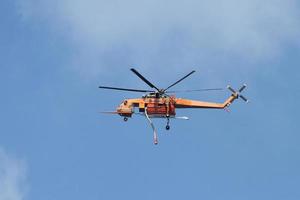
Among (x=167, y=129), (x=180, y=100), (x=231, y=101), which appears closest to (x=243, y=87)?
(x=231, y=101)

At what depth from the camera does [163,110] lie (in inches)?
4085

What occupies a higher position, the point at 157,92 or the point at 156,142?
the point at 157,92

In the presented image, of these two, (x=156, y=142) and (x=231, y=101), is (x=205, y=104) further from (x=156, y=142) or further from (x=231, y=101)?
(x=156, y=142)

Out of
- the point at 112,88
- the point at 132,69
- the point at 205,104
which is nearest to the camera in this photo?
the point at 132,69

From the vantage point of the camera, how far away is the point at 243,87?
366ft

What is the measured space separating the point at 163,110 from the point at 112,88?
8790 mm

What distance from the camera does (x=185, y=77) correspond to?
99.4m

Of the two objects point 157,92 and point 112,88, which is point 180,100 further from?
point 112,88

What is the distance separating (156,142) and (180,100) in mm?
12619

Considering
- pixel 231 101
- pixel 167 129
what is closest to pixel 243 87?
pixel 231 101

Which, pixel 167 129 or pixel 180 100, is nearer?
pixel 167 129

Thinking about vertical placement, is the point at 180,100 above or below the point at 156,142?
above

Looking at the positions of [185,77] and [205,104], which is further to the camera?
[205,104]

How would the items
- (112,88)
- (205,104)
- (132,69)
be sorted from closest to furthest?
(132,69), (112,88), (205,104)
